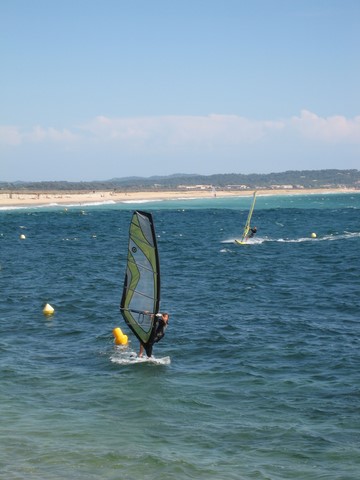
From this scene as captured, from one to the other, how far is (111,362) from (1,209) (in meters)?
95.7

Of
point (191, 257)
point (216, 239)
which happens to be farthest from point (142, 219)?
point (216, 239)

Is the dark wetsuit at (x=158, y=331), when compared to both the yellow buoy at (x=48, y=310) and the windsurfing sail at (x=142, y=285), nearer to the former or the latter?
the windsurfing sail at (x=142, y=285)

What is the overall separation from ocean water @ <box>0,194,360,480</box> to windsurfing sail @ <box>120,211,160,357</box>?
915 mm

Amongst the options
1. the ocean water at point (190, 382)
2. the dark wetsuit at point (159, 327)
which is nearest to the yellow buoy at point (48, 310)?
the ocean water at point (190, 382)

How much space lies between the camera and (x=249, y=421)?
1315 cm

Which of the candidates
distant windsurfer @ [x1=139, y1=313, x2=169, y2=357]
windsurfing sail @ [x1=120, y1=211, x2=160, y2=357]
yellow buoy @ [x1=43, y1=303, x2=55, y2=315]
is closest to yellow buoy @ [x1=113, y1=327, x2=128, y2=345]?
windsurfing sail @ [x1=120, y1=211, x2=160, y2=357]

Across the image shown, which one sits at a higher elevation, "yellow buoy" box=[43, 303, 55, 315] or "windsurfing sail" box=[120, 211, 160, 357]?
"windsurfing sail" box=[120, 211, 160, 357]

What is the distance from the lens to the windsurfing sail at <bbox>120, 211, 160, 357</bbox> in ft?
54.1

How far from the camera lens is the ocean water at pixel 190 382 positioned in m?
11.4

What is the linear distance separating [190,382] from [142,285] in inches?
108

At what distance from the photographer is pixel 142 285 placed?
17.0m

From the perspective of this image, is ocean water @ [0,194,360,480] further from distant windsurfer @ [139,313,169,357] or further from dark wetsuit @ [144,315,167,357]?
distant windsurfer @ [139,313,169,357]

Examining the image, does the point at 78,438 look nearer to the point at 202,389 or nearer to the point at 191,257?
the point at 202,389

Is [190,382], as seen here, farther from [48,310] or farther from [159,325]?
[48,310]
